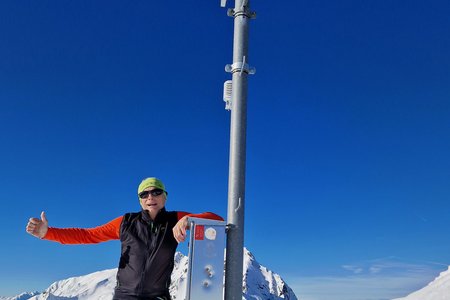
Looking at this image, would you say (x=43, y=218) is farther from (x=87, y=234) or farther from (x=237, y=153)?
(x=237, y=153)

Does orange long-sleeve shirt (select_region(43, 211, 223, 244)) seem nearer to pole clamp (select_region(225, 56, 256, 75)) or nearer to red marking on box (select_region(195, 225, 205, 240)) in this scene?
red marking on box (select_region(195, 225, 205, 240))

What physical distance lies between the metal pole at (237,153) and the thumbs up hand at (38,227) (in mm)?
2422

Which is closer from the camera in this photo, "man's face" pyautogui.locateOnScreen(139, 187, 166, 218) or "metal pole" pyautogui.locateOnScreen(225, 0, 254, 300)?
"metal pole" pyautogui.locateOnScreen(225, 0, 254, 300)

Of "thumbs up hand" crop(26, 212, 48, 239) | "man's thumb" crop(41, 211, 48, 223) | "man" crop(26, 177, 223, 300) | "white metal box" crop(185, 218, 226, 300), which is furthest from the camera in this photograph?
"man's thumb" crop(41, 211, 48, 223)

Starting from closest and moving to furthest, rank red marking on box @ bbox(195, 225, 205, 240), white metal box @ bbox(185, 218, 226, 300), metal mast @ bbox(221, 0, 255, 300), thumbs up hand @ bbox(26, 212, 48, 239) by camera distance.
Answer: white metal box @ bbox(185, 218, 226, 300) → red marking on box @ bbox(195, 225, 205, 240) → metal mast @ bbox(221, 0, 255, 300) → thumbs up hand @ bbox(26, 212, 48, 239)

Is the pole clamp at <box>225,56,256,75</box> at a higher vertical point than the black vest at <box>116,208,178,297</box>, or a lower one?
higher

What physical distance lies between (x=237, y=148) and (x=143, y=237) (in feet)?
5.33

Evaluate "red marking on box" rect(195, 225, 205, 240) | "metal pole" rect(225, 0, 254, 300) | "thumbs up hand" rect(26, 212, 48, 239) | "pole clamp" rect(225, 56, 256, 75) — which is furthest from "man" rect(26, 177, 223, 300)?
"pole clamp" rect(225, 56, 256, 75)

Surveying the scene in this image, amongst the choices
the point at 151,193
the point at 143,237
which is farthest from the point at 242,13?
the point at 143,237

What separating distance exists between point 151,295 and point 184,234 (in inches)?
36.6

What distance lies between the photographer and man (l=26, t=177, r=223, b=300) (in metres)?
5.54

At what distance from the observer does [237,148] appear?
225 inches

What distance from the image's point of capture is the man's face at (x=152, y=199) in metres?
5.86

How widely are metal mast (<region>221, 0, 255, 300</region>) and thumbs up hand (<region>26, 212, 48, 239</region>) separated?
7.94ft
